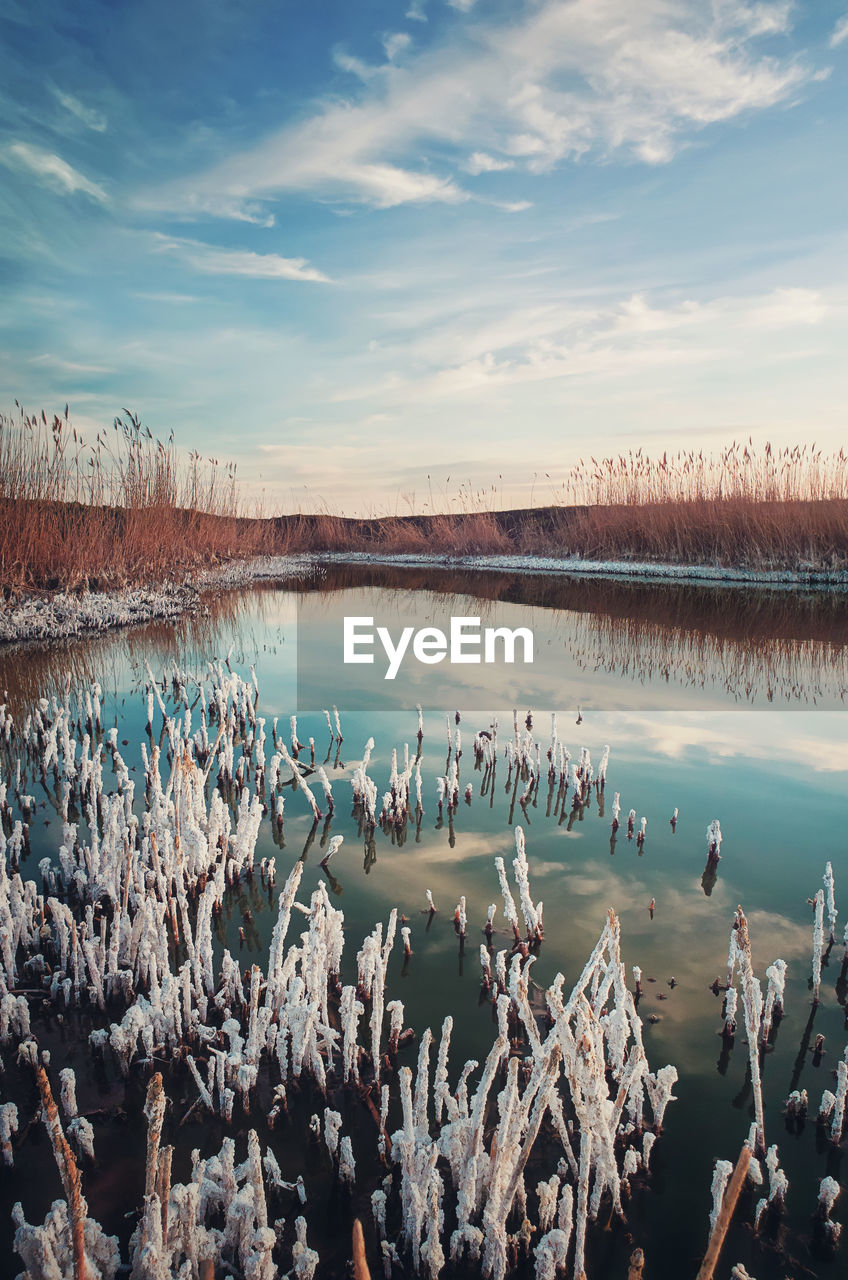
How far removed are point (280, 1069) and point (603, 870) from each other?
2023 mm

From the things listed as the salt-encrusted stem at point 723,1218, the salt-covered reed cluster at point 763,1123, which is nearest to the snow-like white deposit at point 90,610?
the salt-covered reed cluster at point 763,1123

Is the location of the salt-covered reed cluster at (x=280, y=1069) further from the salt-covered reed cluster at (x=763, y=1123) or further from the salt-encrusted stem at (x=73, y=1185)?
the salt-covered reed cluster at (x=763, y=1123)

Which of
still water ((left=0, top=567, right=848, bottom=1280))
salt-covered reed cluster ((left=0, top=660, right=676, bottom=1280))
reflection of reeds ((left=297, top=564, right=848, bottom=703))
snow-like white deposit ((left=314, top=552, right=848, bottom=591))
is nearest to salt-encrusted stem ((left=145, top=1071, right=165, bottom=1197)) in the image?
salt-covered reed cluster ((left=0, top=660, right=676, bottom=1280))

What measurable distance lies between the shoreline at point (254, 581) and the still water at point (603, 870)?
46.2 inches

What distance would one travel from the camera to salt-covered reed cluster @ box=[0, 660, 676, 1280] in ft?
5.39

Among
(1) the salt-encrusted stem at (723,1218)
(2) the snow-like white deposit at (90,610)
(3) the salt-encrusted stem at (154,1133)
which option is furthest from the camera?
(2) the snow-like white deposit at (90,610)

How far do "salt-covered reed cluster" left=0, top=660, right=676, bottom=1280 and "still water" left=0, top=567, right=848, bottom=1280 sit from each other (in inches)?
3.7

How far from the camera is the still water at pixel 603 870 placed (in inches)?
78.0

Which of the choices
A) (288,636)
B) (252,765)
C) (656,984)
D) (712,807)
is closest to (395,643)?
(288,636)

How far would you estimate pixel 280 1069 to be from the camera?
7.62ft

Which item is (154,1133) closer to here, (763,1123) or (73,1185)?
(73,1185)

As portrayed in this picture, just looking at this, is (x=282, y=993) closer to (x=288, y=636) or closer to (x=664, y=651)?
(x=664, y=651)

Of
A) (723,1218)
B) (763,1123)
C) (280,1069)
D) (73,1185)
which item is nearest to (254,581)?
(280,1069)

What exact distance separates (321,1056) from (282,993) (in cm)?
23
